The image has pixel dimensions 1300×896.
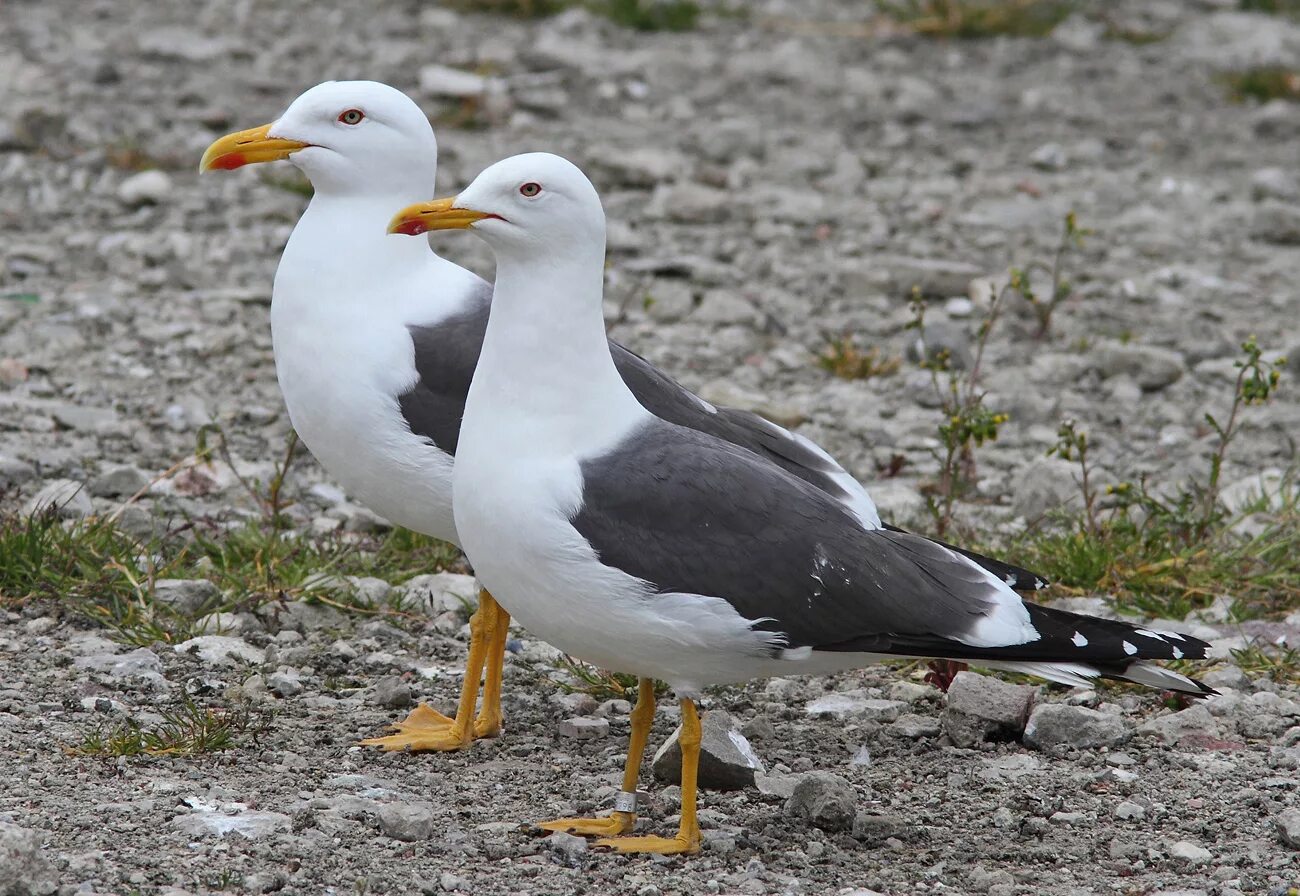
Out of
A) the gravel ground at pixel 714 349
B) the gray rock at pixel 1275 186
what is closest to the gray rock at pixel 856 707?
the gravel ground at pixel 714 349

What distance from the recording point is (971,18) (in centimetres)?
1311

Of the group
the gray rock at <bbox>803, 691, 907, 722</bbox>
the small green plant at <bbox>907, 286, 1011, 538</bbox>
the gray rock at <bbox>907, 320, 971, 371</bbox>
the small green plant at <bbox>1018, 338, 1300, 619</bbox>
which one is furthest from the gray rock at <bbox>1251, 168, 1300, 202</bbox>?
the gray rock at <bbox>803, 691, 907, 722</bbox>

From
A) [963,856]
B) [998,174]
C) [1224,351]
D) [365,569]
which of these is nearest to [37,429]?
[365,569]

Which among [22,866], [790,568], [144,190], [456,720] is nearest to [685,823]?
[790,568]

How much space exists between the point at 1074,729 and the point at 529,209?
2241mm

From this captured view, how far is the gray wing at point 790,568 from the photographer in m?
4.47

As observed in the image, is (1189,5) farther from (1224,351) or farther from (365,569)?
(365,569)

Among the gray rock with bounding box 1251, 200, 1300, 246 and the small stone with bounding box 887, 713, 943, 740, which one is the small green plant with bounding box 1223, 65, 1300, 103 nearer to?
the gray rock with bounding box 1251, 200, 1300, 246

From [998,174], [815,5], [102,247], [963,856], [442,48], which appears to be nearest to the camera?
[963,856]

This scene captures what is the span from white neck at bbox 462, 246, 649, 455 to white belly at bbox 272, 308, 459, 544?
0.58m

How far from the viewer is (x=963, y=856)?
4574 mm

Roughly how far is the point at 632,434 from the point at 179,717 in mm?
1624

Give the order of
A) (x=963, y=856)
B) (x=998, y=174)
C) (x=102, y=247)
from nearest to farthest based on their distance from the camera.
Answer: (x=963, y=856) → (x=102, y=247) → (x=998, y=174)

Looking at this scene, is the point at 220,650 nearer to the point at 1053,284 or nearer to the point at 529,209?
the point at 529,209
